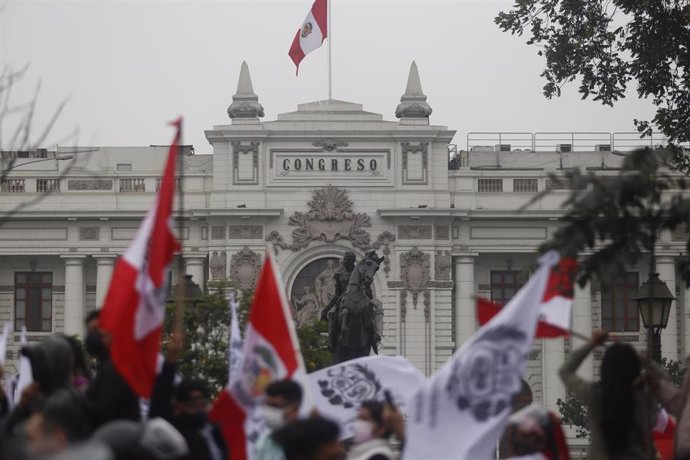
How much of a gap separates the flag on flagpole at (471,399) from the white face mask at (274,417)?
77 centimetres

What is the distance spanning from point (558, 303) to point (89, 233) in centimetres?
5030

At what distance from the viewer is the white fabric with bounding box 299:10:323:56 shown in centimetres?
6003

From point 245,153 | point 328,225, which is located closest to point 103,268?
point 245,153

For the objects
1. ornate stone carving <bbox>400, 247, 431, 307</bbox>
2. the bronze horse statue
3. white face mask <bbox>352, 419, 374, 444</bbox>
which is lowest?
white face mask <bbox>352, 419, 374, 444</bbox>

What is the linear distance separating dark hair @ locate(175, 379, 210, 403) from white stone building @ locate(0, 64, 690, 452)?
4923cm

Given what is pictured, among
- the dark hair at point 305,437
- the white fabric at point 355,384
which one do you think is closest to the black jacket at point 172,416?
the dark hair at point 305,437

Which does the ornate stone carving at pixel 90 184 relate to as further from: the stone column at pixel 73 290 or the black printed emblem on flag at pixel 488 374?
the black printed emblem on flag at pixel 488 374

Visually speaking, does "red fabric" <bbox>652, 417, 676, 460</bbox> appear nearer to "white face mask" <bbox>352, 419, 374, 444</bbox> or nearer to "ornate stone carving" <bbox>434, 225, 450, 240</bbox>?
"white face mask" <bbox>352, 419, 374, 444</bbox>

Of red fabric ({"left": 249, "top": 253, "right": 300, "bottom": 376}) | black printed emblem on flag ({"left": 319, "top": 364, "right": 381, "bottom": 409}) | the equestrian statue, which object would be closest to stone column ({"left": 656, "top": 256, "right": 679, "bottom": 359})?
the equestrian statue

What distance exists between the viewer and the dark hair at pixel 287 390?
11.1m

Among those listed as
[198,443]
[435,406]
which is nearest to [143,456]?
[198,443]

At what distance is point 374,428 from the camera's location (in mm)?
11562

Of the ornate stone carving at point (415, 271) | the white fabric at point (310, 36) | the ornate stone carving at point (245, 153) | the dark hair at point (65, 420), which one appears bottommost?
the dark hair at point (65, 420)

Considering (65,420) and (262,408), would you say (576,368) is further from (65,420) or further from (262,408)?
(65,420)
